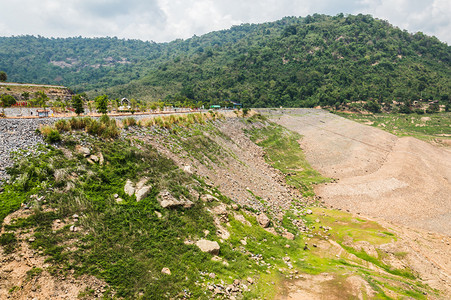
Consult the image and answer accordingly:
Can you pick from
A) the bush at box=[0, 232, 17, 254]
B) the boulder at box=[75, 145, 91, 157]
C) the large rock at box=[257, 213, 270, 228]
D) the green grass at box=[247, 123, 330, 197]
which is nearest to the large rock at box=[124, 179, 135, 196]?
the boulder at box=[75, 145, 91, 157]

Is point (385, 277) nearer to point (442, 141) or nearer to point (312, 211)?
point (312, 211)

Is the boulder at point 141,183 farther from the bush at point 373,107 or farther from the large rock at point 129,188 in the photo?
the bush at point 373,107


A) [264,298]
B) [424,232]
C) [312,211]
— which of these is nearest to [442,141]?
[424,232]

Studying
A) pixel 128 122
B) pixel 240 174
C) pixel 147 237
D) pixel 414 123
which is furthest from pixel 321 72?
pixel 147 237

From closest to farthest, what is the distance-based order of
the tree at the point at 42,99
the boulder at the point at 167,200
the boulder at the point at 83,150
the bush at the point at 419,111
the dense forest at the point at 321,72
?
1. the boulder at the point at 167,200
2. the boulder at the point at 83,150
3. the tree at the point at 42,99
4. the bush at the point at 419,111
5. the dense forest at the point at 321,72

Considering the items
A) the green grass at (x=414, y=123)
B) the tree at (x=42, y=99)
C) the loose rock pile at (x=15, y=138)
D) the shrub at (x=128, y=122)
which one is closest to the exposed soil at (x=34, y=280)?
the loose rock pile at (x=15, y=138)

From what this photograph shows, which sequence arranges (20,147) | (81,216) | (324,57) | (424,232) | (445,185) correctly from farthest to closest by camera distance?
(324,57), (445,185), (424,232), (20,147), (81,216)

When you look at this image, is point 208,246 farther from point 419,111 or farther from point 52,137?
point 419,111
